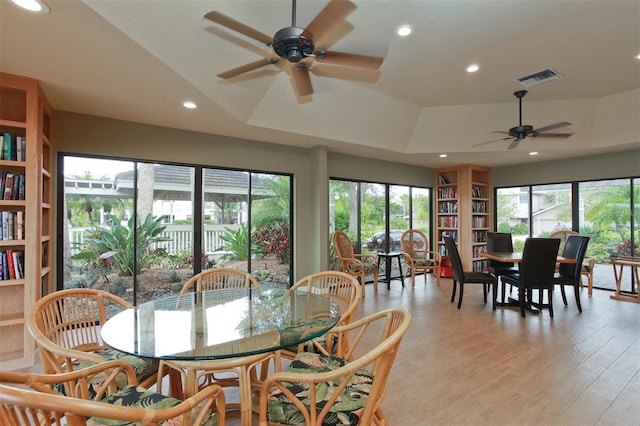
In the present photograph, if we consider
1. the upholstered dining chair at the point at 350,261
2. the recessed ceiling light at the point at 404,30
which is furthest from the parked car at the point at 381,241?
the recessed ceiling light at the point at 404,30

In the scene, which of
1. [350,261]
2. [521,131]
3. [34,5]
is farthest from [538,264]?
[34,5]

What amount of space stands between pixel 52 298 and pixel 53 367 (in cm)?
52

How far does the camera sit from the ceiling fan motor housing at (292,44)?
6.10ft

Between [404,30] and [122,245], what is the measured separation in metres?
4.01

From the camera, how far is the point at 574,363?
272 centimetres

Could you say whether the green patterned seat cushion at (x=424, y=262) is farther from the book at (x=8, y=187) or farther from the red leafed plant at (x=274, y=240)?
the book at (x=8, y=187)

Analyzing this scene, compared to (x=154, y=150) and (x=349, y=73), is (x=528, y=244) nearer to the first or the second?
(x=349, y=73)

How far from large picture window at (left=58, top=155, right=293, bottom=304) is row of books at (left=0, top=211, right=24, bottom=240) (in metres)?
0.90

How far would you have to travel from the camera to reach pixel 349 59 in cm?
212

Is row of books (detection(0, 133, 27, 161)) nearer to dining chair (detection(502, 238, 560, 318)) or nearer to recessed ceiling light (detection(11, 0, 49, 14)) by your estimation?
recessed ceiling light (detection(11, 0, 49, 14))

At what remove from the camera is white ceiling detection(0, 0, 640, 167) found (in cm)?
219

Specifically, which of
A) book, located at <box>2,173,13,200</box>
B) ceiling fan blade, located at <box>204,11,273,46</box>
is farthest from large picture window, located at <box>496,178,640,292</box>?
book, located at <box>2,173,13,200</box>

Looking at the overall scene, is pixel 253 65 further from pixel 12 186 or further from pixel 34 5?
pixel 12 186

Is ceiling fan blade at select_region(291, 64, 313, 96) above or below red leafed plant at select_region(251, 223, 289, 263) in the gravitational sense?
above
